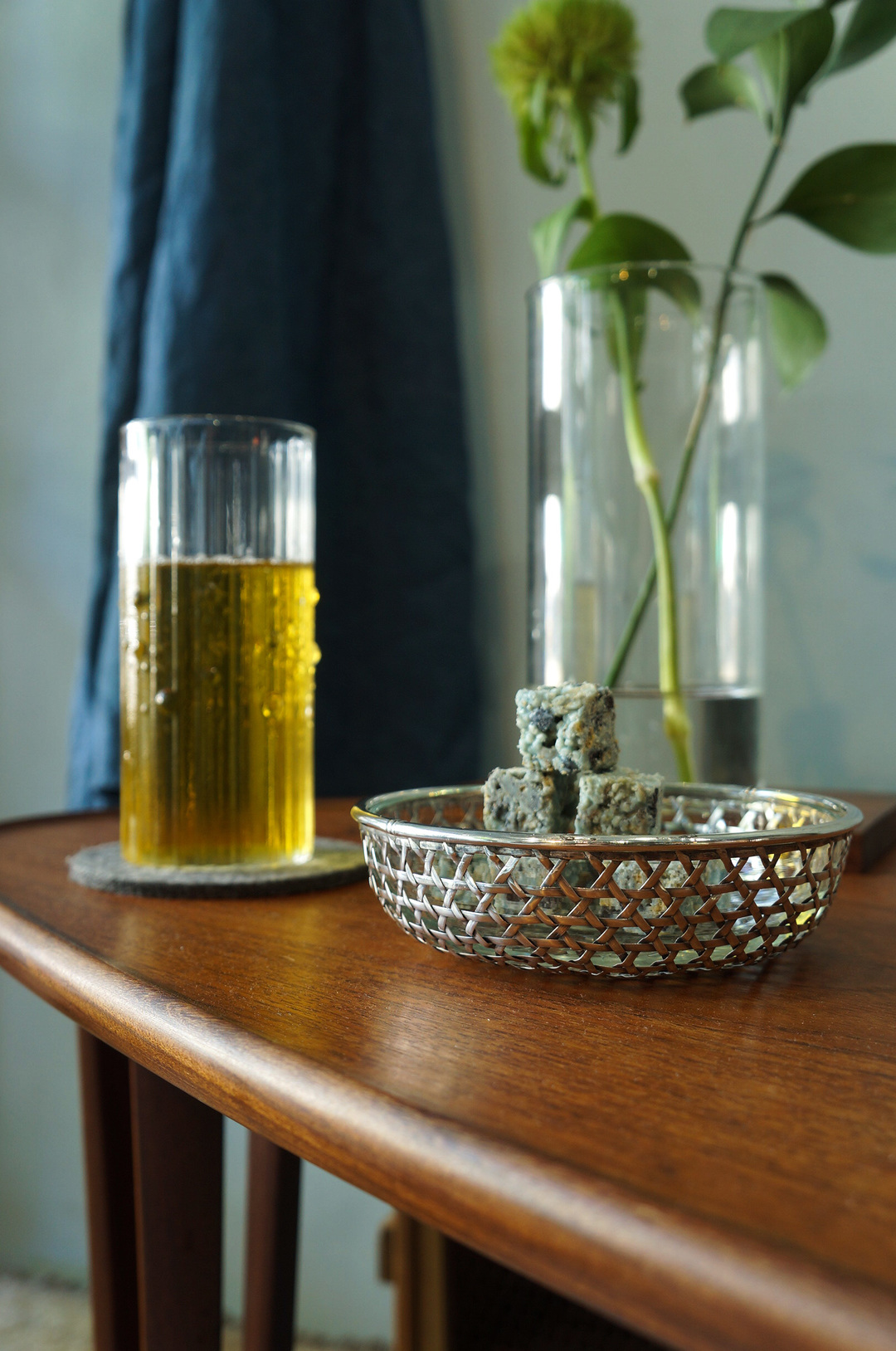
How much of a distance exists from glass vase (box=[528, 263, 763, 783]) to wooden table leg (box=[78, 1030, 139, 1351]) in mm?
400

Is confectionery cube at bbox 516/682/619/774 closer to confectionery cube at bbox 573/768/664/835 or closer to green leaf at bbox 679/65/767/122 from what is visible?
confectionery cube at bbox 573/768/664/835

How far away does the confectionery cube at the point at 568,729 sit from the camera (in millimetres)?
433

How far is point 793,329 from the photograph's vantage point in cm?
89

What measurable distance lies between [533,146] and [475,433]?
442 millimetres

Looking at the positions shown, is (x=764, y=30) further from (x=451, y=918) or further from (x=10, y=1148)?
(x=10, y=1148)

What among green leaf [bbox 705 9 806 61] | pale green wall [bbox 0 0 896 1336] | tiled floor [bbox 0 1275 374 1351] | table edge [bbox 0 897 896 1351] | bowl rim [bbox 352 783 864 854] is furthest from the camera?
tiled floor [bbox 0 1275 374 1351]

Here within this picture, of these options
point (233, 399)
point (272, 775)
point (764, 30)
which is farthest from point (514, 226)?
point (272, 775)

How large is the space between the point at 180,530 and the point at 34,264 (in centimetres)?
96

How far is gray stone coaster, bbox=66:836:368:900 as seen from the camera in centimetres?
58

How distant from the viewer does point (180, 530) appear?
65cm

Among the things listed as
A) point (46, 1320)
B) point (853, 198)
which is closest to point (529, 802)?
point (853, 198)

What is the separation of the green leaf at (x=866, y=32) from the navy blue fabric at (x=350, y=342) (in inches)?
21.0

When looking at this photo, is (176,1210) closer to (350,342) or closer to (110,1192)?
(110,1192)

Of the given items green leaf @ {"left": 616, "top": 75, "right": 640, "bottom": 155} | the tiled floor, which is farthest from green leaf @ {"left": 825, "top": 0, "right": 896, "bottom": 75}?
the tiled floor
